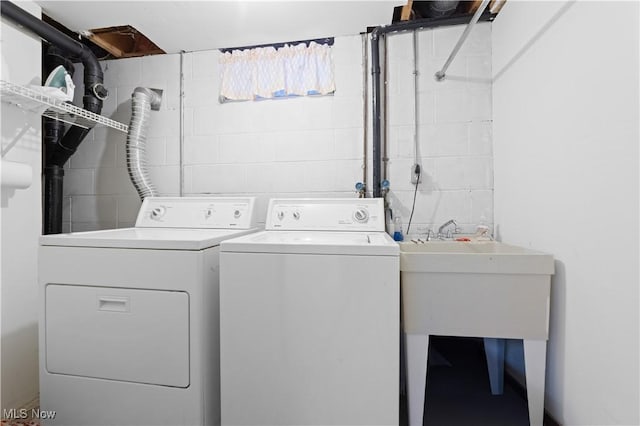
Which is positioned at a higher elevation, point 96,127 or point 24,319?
point 96,127

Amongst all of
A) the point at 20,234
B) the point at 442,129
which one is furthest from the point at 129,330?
the point at 442,129

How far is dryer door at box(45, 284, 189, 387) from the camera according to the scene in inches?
46.8

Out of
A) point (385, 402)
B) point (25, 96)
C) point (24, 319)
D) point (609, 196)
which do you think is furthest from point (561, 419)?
A: point (25, 96)

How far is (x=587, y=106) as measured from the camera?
1.05 m

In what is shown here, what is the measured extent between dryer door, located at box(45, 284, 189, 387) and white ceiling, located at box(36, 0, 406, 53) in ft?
5.19

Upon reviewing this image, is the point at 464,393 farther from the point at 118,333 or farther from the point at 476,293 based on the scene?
the point at 118,333

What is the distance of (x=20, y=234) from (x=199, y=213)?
93 cm

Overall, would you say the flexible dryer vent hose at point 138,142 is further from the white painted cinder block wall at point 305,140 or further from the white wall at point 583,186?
the white wall at point 583,186

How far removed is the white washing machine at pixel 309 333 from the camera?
1.12 m

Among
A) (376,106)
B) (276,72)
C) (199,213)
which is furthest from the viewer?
(276,72)

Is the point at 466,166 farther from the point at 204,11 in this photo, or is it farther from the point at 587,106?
the point at 204,11

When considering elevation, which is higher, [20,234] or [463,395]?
[20,234]

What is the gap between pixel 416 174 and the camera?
192cm

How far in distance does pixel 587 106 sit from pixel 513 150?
562mm
